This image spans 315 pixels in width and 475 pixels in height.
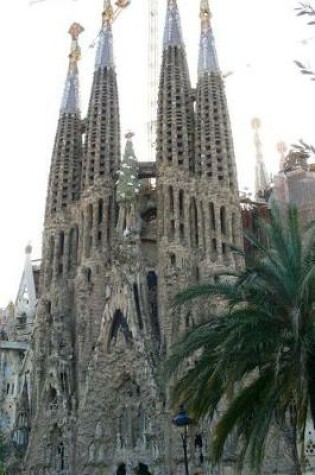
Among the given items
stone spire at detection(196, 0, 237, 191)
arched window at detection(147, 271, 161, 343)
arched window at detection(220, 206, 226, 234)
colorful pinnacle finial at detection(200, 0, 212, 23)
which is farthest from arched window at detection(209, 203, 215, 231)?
colorful pinnacle finial at detection(200, 0, 212, 23)

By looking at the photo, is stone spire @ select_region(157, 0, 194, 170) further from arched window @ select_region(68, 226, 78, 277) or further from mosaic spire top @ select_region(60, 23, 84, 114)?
mosaic spire top @ select_region(60, 23, 84, 114)

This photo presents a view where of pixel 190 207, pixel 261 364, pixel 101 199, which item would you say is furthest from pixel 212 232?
pixel 261 364

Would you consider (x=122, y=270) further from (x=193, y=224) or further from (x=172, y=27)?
(x=172, y=27)

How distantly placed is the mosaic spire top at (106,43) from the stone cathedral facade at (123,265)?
1.33m

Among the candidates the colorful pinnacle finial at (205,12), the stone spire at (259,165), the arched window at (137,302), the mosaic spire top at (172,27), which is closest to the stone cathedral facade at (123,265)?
the arched window at (137,302)

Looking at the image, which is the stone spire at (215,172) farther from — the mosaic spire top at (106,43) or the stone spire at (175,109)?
the mosaic spire top at (106,43)

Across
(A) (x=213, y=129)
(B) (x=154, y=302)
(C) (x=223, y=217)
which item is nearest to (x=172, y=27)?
(A) (x=213, y=129)

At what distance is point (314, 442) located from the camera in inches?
541

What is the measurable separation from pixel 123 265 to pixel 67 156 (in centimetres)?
948

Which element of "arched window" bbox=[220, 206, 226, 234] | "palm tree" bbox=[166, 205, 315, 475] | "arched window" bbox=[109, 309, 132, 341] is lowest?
"palm tree" bbox=[166, 205, 315, 475]

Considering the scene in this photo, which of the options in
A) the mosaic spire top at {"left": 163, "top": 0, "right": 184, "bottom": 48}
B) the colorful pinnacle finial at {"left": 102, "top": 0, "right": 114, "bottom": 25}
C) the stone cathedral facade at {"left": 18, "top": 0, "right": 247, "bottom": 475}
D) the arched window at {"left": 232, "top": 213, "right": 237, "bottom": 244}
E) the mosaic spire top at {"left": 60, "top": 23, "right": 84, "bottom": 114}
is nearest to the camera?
the stone cathedral facade at {"left": 18, "top": 0, "right": 247, "bottom": 475}

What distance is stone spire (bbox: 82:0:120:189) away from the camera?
35188 millimetres

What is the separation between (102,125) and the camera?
36844mm

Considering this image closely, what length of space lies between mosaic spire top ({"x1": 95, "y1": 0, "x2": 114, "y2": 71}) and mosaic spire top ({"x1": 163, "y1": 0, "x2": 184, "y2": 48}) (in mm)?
3901
